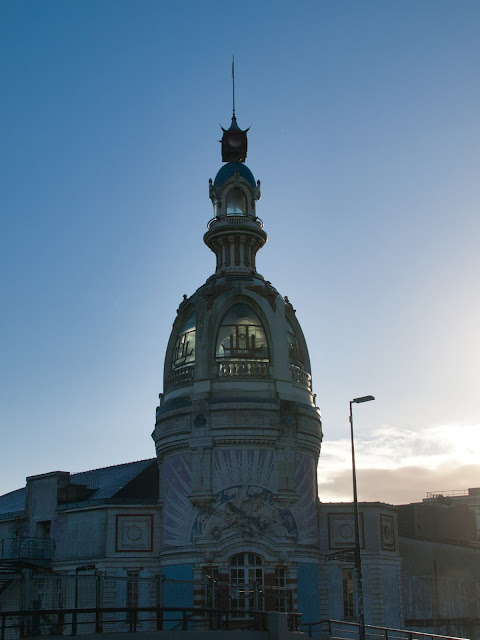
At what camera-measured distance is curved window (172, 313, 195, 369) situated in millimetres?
45625

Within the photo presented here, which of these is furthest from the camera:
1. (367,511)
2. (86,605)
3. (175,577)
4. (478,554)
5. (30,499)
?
(478,554)

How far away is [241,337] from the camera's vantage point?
148ft

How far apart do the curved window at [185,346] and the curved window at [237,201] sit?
7860 millimetres

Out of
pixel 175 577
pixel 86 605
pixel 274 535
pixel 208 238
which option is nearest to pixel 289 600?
pixel 274 535

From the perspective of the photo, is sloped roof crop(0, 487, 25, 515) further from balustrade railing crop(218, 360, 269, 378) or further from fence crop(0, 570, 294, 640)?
balustrade railing crop(218, 360, 269, 378)

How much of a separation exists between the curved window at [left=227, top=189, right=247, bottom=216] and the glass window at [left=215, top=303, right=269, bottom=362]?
7.46 meters

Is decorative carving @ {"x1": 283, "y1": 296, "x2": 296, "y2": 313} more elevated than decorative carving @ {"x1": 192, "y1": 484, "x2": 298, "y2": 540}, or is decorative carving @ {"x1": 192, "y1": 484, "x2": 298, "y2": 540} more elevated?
decorative carving @ {"x1": 283, "y1": 296, "x2": 296, "y2": 313}

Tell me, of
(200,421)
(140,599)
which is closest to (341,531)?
(200,421)

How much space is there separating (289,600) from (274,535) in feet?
10.4

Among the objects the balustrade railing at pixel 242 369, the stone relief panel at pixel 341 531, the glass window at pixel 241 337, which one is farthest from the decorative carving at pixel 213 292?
the stone relief panel at pixel 341 531

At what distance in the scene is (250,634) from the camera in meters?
29.8

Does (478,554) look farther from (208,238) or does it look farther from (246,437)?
(208,238)

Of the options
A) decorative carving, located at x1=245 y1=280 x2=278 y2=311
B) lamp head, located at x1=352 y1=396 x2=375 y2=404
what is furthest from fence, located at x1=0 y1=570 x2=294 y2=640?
decorative carving, located at x1=245 y1=280 x2=278 y2=311

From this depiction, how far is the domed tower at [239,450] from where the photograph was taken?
134ft
